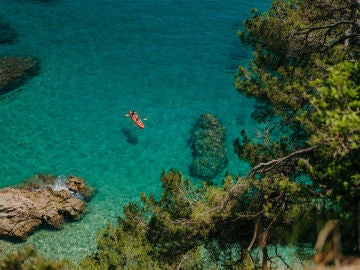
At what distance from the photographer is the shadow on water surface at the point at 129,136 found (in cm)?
2277

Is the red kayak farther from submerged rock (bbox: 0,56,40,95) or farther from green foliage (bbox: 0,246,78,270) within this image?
green foliage (bbox: 0,246,78,270)

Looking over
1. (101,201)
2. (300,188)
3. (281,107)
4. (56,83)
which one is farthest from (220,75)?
(300,188)

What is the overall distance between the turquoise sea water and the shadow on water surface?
0.06 metres

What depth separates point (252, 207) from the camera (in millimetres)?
10648

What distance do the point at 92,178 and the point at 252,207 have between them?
11829 mm

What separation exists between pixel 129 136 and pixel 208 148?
468 cm

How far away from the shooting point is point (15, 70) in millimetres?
26938

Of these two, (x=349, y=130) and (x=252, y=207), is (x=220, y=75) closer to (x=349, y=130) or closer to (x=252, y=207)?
(x=252, y=207)

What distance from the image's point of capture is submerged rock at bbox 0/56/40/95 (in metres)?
25.8

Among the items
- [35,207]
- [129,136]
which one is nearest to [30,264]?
[35,207]

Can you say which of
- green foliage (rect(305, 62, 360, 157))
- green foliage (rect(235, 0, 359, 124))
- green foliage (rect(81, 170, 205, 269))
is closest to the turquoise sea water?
green foliage (rect(81, 170, 205, 269))

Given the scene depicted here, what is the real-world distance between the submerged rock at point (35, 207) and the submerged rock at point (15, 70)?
928 cm

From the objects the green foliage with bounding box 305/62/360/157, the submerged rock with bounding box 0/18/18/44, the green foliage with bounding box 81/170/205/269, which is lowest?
the green foliage with bounding box 81/170/205/269

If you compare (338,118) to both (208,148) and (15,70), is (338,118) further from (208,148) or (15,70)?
(15,70)
